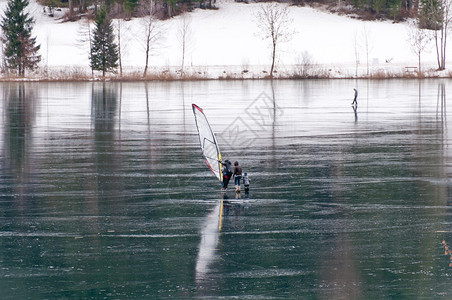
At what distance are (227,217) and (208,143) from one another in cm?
357

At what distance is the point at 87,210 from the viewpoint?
11.2 meters

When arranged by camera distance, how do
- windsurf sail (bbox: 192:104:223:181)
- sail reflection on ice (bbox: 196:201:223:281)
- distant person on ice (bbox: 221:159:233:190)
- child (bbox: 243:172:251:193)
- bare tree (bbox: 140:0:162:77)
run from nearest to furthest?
sail reflection on ice (bbox: 196:201:223:281) < child (bbox: 243:172:251:193) < distant person on ice (bbox: 221:159:233:190) < windsurf sail (bbox: 192:104:223:181) < bare tree (bbox: 140:0:162:77)

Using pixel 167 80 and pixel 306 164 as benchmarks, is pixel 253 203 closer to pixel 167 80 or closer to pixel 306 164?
pixel 306 164

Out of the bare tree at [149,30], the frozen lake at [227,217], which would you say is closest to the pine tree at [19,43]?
the bare tree at [149,30]

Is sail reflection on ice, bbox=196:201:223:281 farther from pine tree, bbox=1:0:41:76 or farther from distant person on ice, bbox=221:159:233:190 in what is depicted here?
pine tree, bbox=1:0:41:76

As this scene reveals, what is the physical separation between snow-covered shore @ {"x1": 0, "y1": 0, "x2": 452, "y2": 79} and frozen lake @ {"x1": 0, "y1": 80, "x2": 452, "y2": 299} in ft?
191

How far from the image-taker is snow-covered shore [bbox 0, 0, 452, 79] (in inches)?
3319

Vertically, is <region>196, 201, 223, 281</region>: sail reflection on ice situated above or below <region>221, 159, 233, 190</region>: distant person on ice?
below

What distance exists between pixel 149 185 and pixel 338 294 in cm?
667

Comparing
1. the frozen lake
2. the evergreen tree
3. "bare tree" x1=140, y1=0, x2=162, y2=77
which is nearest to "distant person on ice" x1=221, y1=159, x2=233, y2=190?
the frozen lake

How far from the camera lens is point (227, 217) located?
1076cm

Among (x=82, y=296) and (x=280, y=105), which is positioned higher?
(x=280, y=105)

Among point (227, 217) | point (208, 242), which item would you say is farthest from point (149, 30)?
point (208, 242)

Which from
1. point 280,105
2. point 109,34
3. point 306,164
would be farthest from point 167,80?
point 306,164
